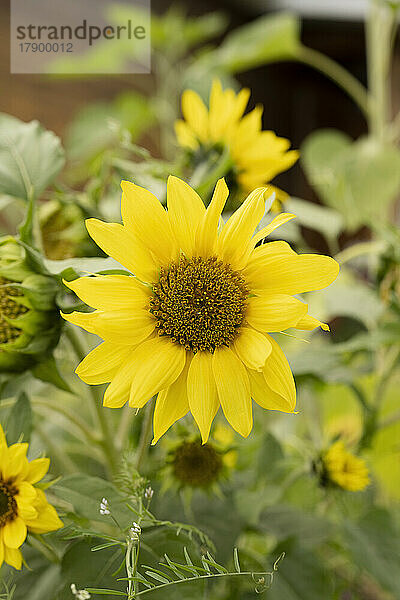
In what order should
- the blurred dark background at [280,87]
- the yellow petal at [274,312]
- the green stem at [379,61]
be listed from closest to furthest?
1. the yellow petal at [274,312]
2. the green stem at [379,61]
3. the blurred dark background at [280,87]

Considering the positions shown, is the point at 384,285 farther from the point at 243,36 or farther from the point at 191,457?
the point at 243,36

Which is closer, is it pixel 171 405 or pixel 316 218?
pixel 171 405

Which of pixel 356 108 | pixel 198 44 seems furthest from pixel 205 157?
pixel 356 108

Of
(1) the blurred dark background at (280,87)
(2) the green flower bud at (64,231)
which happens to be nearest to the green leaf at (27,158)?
(2) the green flower bud at (64,231)

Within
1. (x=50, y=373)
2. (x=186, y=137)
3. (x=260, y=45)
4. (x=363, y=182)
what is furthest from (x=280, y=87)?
(x=50, y=373)

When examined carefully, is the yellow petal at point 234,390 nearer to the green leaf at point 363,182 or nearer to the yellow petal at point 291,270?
the yellow petal at point 291,270

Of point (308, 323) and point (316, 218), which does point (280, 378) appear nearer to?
point (308, 323)
